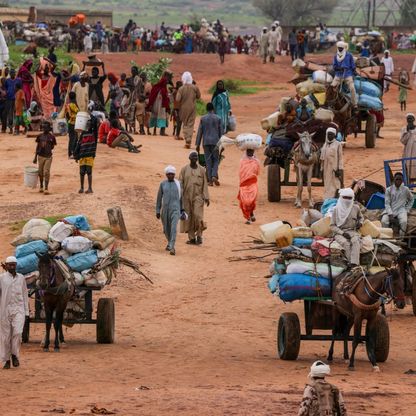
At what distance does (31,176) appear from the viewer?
2697 centimetres

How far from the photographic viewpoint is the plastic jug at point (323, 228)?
55.4ft

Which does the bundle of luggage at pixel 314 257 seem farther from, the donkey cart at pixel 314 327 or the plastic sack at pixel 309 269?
the donkey cart at pixel 314 327

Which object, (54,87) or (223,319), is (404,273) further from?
(54,87)

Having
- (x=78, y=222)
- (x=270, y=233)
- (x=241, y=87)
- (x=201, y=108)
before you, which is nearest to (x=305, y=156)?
(x=78, y=222)

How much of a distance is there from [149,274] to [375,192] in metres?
3.30

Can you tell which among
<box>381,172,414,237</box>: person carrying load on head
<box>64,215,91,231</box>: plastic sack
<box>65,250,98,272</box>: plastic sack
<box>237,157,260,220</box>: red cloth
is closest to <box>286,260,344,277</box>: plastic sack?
<box>65,250,98,272</box>: plastic sack

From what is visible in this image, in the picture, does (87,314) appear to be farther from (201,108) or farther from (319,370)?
(201,108)

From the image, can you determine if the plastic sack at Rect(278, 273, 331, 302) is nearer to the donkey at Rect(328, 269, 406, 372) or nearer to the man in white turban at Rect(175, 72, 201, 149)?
the donkey at Rect(328, 269, 406, 372)

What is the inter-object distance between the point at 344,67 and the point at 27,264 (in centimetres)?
1524

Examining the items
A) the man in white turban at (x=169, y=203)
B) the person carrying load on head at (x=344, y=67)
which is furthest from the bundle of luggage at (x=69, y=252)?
the person carrying load on head at (x=344, y=67)

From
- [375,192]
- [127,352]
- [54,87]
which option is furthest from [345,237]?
[54,87]

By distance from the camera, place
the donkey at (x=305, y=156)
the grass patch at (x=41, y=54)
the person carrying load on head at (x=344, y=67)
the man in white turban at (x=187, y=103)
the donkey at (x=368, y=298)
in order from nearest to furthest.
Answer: the donkey at (x=368, y=298) → the donkey at (x=305, y=156) → the person carrying load on head at (x=344, y=67) → the man in white turban at (x=187, y=103) → the grass patch at (x=41, y=54)

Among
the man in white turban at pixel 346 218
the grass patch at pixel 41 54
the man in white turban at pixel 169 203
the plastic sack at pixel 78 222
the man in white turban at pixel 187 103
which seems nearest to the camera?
the man in white turban at pixel 346 218

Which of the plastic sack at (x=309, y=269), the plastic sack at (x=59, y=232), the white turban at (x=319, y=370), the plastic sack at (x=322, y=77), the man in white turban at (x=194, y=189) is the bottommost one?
the man in white turban at (x=194, y=189)
